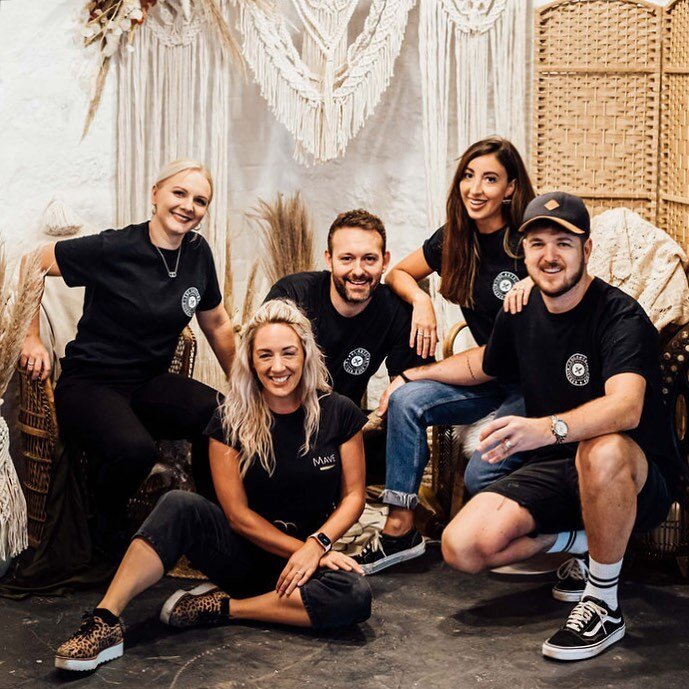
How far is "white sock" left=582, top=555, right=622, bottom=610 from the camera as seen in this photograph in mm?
3328

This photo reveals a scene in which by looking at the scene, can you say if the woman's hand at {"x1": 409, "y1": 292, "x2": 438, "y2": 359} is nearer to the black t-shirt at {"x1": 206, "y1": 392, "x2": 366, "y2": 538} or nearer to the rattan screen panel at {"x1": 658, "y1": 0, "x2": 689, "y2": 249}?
the black t-shirt at {"x1": 206, "y1": 392, "x2": 366, "y2": 538}

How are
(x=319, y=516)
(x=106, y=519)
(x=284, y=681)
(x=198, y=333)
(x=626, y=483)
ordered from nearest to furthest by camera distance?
(x=284, y=681), (x=626, y=483), (x=319, y=516), (x=106, y=519), (x=198, y=333)

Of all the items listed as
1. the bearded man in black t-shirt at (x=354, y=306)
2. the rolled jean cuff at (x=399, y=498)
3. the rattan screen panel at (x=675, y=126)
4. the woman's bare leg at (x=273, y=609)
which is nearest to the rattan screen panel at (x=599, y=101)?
the rattan screen panel at (x=675, y=126)

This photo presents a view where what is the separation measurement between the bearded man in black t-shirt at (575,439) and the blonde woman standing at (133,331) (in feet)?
3.27

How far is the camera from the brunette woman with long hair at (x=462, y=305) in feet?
12.8

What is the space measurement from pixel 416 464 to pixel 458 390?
30 centimetres

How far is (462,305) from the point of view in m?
4.04

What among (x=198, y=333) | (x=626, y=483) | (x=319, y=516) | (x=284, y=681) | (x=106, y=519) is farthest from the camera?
(x=198, y=333)

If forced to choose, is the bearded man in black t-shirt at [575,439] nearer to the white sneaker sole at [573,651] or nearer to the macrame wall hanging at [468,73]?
the white sneaker sole at [573,651]

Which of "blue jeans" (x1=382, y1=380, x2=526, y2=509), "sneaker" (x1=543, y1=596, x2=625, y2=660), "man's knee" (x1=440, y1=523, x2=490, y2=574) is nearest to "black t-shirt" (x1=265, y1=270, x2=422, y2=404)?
"blue jeans" (x1=382, y1=380, x2=526, y2=509)

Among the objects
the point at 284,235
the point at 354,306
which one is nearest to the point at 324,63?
the point at 284,235

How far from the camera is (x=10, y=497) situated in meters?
3.69

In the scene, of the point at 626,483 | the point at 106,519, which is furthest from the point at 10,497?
the point at 626,483

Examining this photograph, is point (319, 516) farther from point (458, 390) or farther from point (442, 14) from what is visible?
point (442, 14)
